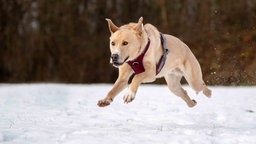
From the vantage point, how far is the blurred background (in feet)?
58.9

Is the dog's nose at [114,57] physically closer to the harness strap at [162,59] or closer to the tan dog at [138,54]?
the tan dog at [138,54]

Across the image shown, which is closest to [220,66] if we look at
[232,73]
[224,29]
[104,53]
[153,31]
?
[232,73]

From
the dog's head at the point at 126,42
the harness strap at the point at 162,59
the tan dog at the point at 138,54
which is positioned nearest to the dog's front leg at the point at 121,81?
the tan dog at the point at 138,54

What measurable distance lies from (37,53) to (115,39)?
1350cm

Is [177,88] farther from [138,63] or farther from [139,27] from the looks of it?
[139,27]

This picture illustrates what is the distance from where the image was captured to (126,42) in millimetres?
6004

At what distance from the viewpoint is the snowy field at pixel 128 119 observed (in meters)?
5.38

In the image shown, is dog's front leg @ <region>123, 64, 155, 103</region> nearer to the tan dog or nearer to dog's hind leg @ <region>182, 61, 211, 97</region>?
the tan dog

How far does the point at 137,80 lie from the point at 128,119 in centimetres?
137

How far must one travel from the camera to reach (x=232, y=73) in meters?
14.3

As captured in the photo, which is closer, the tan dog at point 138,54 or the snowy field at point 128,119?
the snowy field at point 128,119

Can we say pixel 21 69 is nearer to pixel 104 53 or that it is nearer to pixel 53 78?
pixel 53 78

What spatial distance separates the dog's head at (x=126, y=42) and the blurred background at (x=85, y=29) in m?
11.6

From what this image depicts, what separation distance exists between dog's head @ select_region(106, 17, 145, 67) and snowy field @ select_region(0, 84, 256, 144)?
0.84m
